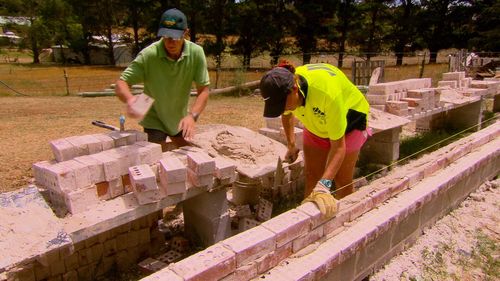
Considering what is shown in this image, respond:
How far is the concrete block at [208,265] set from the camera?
213 centimetres

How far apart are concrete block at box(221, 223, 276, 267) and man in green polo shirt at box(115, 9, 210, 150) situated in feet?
3.82

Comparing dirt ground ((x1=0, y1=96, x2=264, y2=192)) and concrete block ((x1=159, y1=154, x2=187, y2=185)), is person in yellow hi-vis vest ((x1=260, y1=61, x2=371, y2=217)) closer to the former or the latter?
concrete block ((x1=159, y1=154, x2=187, y2=185))

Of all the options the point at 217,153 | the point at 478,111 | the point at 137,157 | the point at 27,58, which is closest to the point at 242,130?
the point at 217,153

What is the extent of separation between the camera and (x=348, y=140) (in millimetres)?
3404

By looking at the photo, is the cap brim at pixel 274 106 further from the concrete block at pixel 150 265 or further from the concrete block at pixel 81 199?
the concrete block at pixel 150 265

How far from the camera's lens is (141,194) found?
2760mm

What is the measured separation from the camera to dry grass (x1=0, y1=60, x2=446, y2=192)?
6020 mm

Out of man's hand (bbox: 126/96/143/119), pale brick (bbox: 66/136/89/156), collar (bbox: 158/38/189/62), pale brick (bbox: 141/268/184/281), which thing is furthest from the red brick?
collar (bbox: 158/38/189/62)

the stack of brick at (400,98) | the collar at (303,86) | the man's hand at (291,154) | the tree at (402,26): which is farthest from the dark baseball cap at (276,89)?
the tree at (402,26)

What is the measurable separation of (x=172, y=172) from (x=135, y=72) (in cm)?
113

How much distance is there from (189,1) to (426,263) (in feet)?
79.7

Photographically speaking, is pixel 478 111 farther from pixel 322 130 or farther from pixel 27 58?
pixel 27 58

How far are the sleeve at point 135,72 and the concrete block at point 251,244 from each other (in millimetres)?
1755

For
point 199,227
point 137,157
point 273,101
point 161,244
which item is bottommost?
point 161,244
